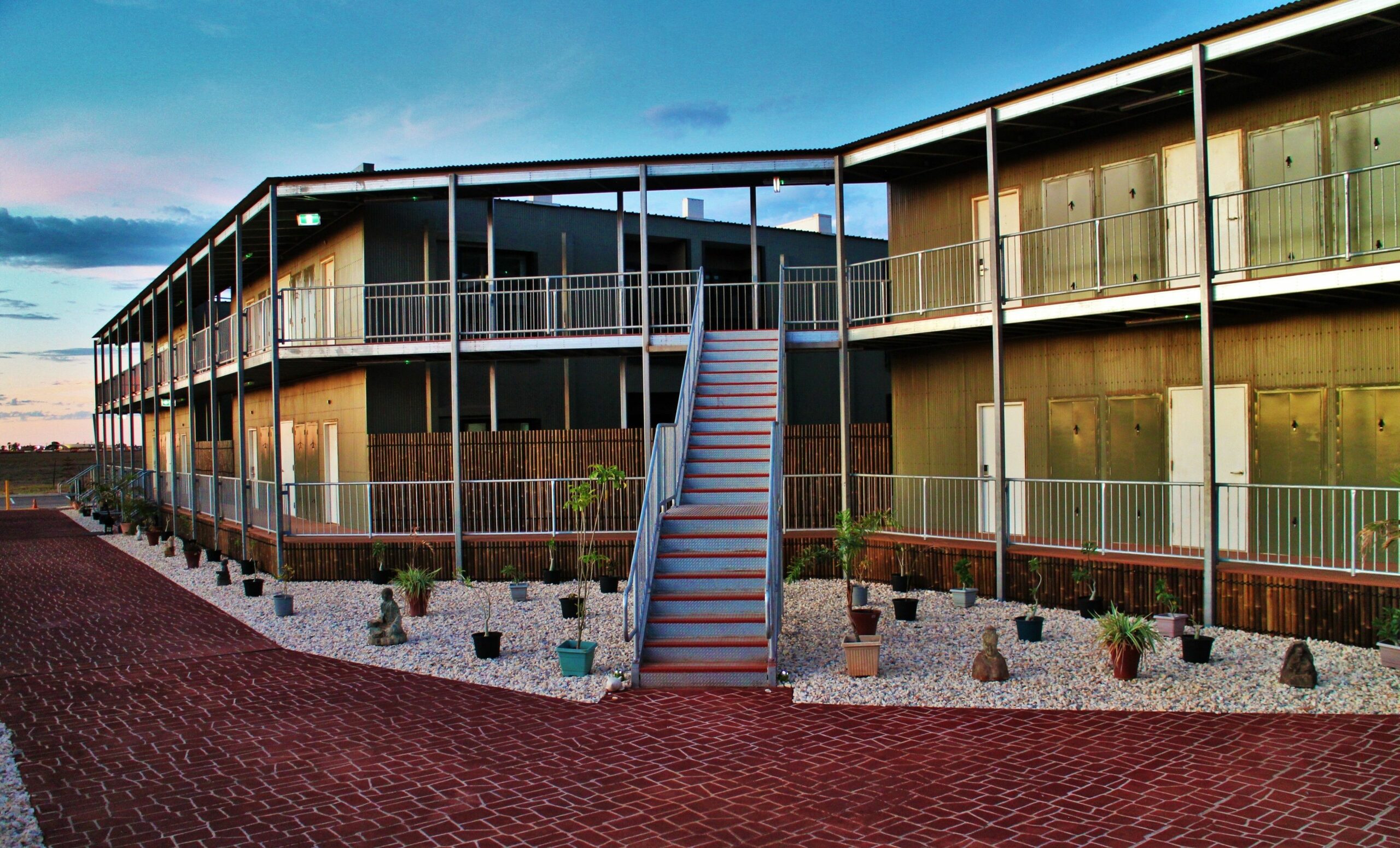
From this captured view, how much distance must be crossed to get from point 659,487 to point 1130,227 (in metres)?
8.04

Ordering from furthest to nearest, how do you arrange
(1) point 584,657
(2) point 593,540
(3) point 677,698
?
(2) point 593,540 < (1) point 584,657 < (3) point 677,698

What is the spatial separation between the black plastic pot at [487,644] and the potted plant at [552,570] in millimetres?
4654

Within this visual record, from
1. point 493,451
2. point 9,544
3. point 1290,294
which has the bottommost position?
point 9,544

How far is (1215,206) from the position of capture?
43.5ft

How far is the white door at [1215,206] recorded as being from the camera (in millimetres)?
12961

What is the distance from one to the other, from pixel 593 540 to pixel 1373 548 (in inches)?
416

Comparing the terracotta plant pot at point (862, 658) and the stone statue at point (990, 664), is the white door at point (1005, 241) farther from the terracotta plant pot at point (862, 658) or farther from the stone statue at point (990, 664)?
the terracotta plant pot at point (862, 658)

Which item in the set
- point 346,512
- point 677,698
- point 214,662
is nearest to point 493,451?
point 346,512

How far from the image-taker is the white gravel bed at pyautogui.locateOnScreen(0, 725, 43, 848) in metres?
6.31

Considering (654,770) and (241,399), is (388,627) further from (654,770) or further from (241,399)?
(241,399)

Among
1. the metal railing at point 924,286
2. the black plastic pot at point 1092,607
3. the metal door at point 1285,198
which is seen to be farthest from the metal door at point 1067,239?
the black plastic pot at point 1092,607

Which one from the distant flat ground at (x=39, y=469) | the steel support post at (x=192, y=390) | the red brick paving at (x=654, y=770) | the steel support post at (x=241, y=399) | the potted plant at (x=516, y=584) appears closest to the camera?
the red brick paving at (x=654, y=770)

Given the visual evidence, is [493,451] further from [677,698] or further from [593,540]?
[677,698]

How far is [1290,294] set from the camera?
11031 mm
